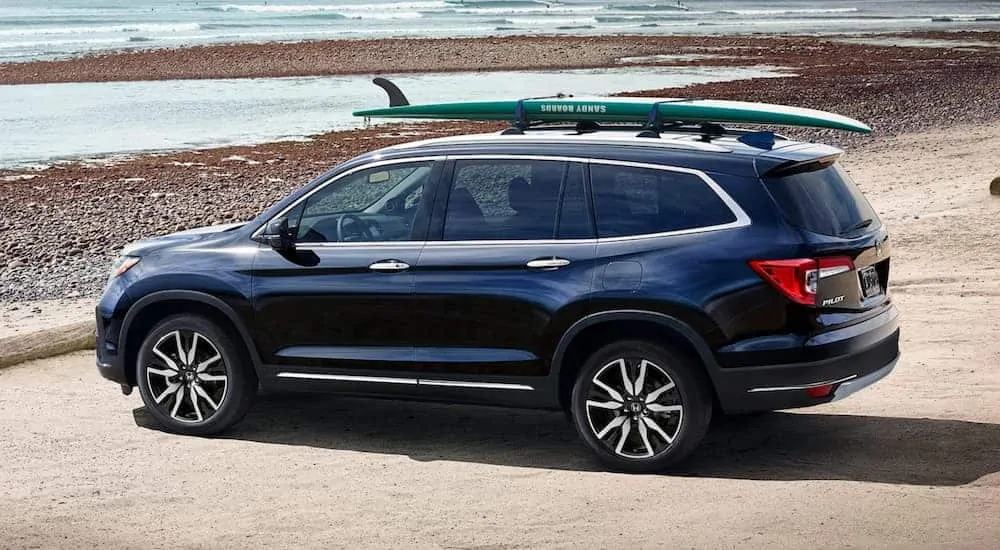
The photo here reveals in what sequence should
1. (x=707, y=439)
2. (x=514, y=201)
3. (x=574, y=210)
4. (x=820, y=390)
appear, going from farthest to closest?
(x=707, y=439)
(x=514, y=201)
(x=574, y=210)
(x=820, y=390)

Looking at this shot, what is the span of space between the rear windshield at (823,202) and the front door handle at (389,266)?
75.2 inches

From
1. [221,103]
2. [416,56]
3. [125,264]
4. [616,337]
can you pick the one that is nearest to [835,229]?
[616,337]

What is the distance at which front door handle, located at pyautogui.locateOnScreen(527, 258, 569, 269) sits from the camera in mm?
7566

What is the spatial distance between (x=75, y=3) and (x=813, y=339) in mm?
108022

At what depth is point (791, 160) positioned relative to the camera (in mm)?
7355

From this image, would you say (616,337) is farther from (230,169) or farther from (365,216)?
(230,169)

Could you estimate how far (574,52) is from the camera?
5678cm

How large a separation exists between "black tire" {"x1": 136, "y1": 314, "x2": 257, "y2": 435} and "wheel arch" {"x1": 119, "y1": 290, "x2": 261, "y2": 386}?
6 centimetres

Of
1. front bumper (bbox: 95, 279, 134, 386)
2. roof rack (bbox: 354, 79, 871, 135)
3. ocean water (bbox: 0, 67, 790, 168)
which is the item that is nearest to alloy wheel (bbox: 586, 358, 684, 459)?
roof rack (bbox: 354, 79, 871, 135)

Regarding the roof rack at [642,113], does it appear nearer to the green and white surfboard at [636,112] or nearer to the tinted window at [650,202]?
the green and white surfboard at [636,112]

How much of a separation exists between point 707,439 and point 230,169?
52.5ft

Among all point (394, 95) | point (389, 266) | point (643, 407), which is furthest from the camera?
point (394, 95)

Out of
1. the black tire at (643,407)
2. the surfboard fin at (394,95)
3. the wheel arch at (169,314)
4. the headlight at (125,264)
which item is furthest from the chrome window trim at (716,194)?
the headlight at (125,264)

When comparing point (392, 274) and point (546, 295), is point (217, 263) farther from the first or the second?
point (546, 295)
